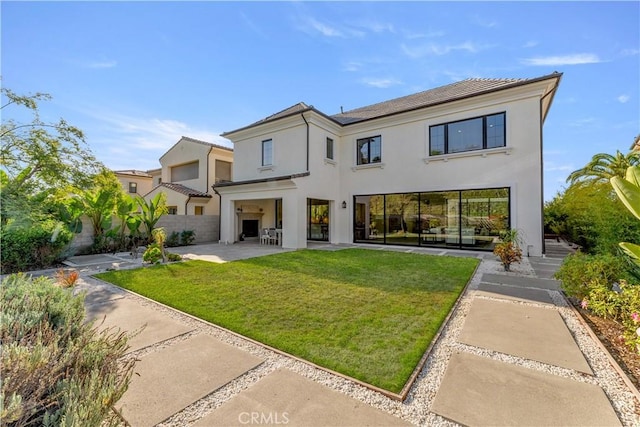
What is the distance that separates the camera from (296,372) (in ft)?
10.6

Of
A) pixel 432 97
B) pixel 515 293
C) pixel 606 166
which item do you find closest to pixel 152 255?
pixel 515 293

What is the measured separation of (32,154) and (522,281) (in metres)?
17.4

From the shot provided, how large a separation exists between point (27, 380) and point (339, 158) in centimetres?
1627

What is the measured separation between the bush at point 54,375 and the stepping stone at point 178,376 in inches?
22.3

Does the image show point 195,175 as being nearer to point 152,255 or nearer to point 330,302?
point 152,255

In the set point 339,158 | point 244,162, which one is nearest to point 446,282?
point 339,158

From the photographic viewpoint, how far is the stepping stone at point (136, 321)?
13.5ft

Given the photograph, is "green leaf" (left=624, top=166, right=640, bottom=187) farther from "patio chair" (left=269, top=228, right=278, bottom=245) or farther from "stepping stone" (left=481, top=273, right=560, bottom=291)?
"patio chair" (left=269, top=228, right=278, bottom=245)

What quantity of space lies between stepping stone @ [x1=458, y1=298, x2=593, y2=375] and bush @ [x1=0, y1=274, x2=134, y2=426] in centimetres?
438

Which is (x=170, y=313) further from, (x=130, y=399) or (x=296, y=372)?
(x=296, y=372)

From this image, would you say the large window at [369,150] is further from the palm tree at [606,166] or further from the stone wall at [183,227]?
the stone wall at [183,227]

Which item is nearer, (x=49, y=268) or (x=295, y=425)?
(x=295, y=425)

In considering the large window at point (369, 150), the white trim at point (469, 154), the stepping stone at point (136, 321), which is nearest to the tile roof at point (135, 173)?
the large window at point (369, 150)

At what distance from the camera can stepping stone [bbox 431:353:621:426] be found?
2.50 metres
